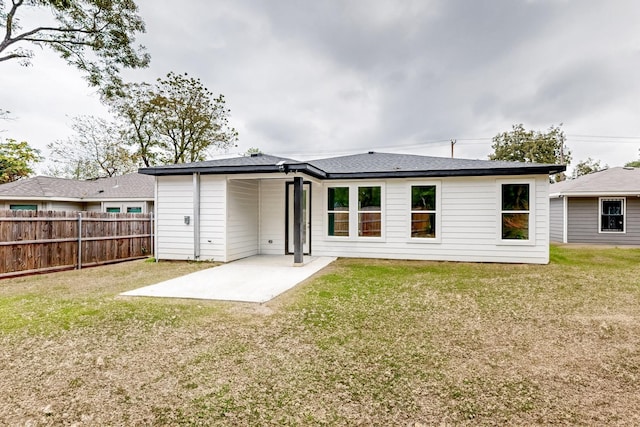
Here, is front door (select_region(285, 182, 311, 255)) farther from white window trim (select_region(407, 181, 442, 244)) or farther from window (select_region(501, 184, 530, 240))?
window (select_region(501, 184, 530, 240))

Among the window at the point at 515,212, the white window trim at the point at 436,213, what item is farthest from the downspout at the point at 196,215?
the window at the point at 515,212

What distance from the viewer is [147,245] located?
10430mm

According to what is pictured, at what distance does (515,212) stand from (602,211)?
7.85 metres

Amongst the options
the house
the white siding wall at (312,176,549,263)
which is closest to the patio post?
the house

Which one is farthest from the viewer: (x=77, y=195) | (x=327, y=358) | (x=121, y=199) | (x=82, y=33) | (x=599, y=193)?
(x=77, y=195)

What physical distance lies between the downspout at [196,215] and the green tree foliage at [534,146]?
93.6 ft

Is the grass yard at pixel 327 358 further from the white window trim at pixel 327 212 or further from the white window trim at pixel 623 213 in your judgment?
the white window trim at pixel 623 213

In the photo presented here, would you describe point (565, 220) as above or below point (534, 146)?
below

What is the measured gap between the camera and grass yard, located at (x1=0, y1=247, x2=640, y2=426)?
7.32 ft

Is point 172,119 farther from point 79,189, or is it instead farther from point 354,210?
point 354,210

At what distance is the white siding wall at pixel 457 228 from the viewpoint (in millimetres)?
8328

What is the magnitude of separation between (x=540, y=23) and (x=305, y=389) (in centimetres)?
1205

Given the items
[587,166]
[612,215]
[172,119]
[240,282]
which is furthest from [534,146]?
[240,282]

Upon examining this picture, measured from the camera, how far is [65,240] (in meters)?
7.96
